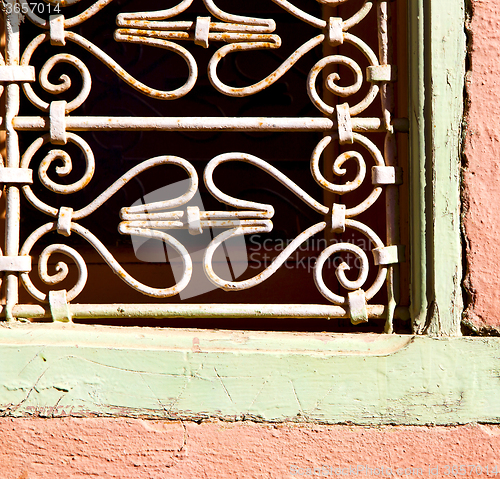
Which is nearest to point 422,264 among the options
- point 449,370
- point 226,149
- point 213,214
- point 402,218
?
point 402,218

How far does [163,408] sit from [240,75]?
161cm

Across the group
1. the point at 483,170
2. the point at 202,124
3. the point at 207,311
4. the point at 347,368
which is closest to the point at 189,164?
the point at 202,124

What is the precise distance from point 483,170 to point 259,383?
89cm

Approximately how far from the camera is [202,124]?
4.83 feet

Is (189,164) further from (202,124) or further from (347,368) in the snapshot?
(347,368)

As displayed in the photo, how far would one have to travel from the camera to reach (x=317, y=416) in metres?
1.39

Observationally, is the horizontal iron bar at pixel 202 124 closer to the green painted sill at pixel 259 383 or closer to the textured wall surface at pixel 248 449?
the green painted sill at pixel 259 383

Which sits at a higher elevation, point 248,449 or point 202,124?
point 202,124

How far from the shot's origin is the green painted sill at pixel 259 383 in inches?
54.5

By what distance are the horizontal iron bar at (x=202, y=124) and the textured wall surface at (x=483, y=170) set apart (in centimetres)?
21

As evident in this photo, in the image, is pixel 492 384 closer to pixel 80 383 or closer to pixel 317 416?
pixel 317 416

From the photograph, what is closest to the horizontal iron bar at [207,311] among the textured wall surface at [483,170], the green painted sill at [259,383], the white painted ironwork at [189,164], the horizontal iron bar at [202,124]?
the white painted ironwork at [189,164]

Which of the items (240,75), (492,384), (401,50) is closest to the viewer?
(492,384)

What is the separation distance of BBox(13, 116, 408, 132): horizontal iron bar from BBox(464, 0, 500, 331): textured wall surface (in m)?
0.21
